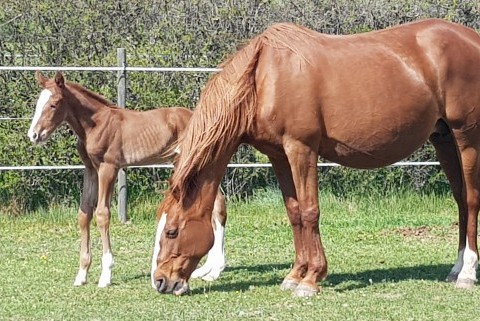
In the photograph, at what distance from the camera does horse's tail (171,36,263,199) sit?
7418 millimetres

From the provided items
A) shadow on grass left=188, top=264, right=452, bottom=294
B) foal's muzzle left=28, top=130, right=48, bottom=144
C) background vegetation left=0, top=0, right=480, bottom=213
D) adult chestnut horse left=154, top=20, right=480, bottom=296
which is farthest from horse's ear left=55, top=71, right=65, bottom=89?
background vegetation left=0, top=0, right=480, bottom=213

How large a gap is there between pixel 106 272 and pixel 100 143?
44.4 inches

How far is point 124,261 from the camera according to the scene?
9.60 metres

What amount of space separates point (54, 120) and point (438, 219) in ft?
18.1

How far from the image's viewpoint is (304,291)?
7488 millimetres

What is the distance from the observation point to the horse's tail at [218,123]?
24.3 ft

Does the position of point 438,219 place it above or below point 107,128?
below

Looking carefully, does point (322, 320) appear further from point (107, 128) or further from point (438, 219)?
point (438, 219)

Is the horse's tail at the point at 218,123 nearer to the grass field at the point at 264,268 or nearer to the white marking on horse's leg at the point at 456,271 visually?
the grass field at the point at 264,268

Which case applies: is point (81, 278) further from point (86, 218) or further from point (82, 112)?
point (82, 112)

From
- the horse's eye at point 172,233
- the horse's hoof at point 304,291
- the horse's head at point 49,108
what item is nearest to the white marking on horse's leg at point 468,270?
the horse's hoof at point 304,291

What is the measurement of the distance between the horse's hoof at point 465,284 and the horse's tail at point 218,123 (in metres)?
2.12

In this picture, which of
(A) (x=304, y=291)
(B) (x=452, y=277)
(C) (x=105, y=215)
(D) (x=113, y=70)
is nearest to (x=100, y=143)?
(C) (x=105, y=215)

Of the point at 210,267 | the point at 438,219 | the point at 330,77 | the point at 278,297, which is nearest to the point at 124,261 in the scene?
the point at 210,267
